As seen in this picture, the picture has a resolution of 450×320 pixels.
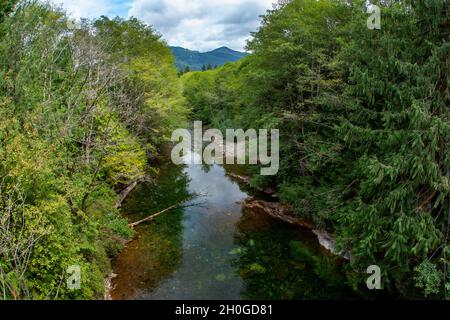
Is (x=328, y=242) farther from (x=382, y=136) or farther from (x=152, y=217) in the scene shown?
(x=152, y=217)

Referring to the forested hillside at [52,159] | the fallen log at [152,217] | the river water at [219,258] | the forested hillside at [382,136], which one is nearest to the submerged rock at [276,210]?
the river water at [219,258]

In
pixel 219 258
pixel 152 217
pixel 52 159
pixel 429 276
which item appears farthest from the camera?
pixel 152 217

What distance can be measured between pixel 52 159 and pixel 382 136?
9.56 meters

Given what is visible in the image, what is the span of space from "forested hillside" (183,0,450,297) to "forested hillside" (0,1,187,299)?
25.9ft

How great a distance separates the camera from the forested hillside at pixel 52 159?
740 centimetres

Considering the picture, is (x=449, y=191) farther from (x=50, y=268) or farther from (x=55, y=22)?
(x=55, y=22)

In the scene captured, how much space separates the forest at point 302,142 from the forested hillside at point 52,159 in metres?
0.06

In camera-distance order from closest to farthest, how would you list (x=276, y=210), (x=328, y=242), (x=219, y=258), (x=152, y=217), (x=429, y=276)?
(x=429, y=276)
(x=219, y=258)
(x=328, y=242)
(x=152, y=217)
(x=276, y=210)

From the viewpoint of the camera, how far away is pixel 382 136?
9445mm

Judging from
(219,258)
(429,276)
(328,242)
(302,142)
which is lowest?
(219,258)

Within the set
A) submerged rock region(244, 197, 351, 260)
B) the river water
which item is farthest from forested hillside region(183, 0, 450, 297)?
the river water

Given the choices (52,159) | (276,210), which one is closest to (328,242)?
(276,210)
